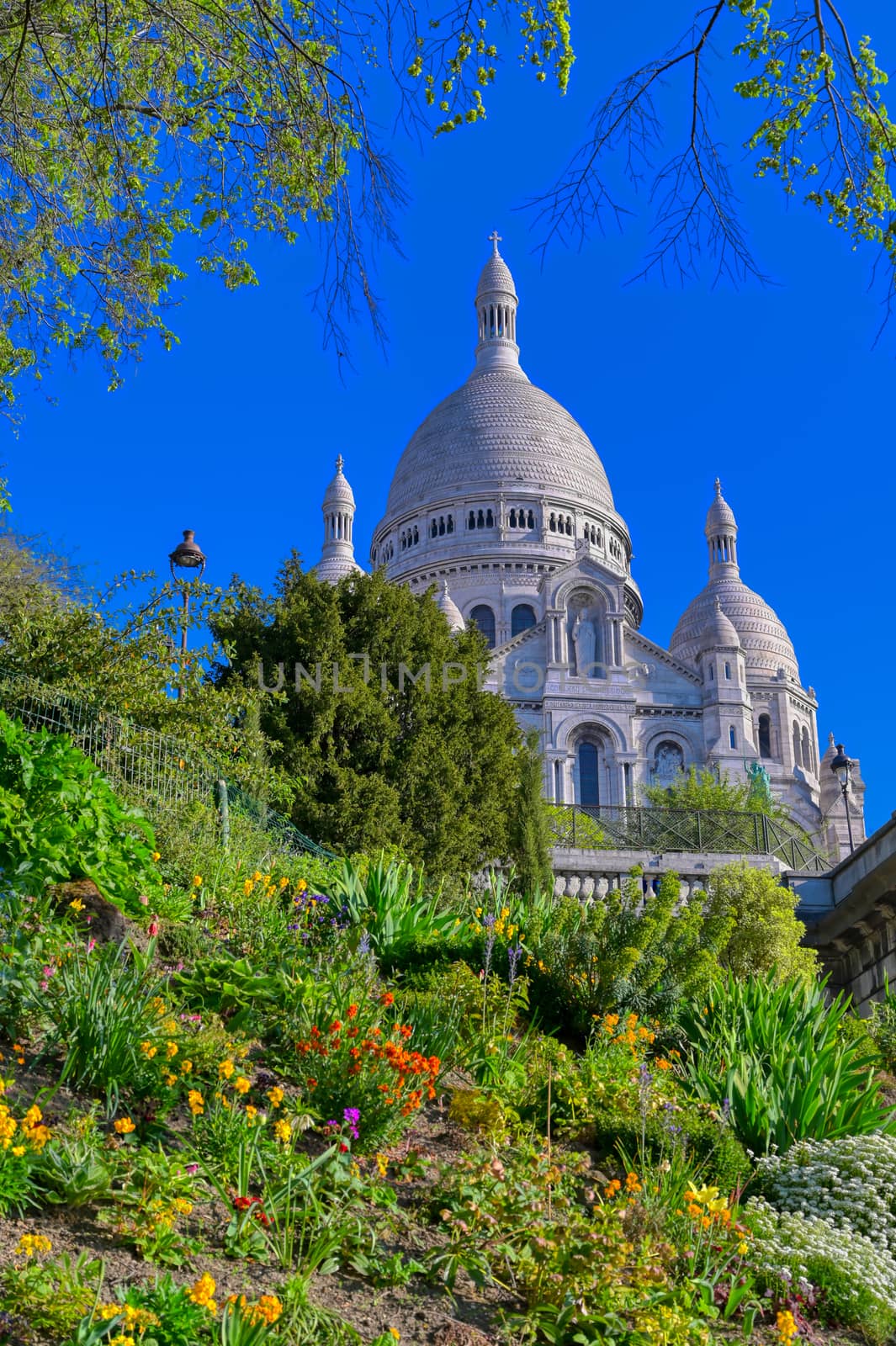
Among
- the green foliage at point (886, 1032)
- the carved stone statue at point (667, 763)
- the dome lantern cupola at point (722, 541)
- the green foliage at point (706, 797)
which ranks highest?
the dome lantern cupola at point (722, 541)

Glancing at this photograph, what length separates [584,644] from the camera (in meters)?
54.4

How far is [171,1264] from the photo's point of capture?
4746 millimetres

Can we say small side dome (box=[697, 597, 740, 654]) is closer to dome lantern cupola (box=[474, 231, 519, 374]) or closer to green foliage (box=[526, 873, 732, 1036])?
dome lantern cupola (box=[474, 231, 519, 374])

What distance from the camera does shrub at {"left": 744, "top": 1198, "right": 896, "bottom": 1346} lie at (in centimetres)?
568

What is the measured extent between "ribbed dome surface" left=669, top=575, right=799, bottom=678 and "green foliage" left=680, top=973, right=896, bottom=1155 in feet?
179

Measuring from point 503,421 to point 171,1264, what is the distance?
229ft

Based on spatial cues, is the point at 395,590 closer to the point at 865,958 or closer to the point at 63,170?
the point at 865,958

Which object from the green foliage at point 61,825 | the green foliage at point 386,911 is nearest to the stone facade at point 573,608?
the green foliage at point 386,911

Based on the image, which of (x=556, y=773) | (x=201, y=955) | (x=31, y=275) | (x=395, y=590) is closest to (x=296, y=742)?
(x=395, y=590)

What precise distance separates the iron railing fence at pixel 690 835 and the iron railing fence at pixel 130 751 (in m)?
9.13

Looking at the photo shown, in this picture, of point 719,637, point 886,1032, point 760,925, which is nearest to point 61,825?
point 886,1032

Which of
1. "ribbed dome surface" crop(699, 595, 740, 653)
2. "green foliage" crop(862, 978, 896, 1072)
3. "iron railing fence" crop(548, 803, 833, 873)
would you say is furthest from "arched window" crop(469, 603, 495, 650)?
"green foliage" crop(862, 978, 896, 1072)

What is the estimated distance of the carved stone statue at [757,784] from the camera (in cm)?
4206

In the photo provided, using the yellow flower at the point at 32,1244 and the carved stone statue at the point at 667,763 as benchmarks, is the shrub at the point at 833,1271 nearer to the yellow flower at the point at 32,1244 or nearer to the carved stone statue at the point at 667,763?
the yellow flower at the point at 32,1244
